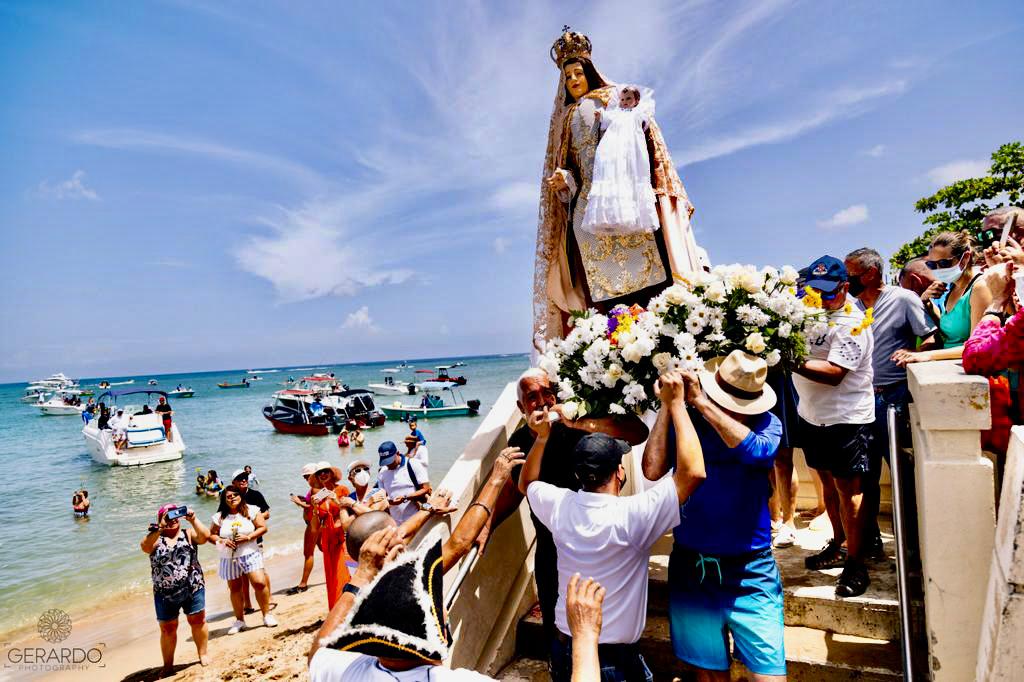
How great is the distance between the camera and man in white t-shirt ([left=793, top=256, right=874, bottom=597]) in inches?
136

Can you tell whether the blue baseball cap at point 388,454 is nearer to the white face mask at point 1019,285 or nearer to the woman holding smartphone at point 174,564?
the woman holding smartphone at point 174,564

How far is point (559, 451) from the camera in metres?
3.30

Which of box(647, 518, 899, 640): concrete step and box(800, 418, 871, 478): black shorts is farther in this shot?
box(800, 418, 871, 478): black shorts

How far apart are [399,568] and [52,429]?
222 feet

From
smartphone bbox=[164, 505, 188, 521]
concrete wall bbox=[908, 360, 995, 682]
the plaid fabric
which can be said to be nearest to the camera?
concrete wall bbox=[908, 360, 995, 682]

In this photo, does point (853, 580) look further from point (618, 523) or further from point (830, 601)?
point (618, 523)

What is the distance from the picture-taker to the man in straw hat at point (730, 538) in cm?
266

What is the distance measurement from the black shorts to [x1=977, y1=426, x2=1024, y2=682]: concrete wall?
53.9 inches

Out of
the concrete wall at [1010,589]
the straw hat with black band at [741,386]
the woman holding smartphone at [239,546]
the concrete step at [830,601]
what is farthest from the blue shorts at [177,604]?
the concrete wall at [1010,589]

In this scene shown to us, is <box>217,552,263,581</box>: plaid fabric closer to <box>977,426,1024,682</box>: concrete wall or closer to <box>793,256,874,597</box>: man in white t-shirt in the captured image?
<box>793,256,874,597</box>: man in white t-shirt

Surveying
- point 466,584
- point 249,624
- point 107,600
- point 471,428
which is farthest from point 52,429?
point 466,584

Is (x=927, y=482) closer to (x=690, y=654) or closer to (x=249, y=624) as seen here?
(x=690, y=654)

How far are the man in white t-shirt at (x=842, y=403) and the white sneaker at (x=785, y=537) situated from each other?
1.71ft

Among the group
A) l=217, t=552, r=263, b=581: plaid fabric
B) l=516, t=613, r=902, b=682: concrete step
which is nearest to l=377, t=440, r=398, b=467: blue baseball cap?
l=217, t=552, r=263, b=581: plaid fabric
